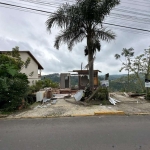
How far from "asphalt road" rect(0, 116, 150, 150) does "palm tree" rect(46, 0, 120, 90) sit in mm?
4119

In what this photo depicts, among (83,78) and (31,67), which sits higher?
(31,67)

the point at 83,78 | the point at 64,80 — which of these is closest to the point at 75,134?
the point at 83,78

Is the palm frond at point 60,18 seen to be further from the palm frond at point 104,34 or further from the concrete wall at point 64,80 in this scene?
the concrete wall at point 64,80

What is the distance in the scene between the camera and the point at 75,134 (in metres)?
3.88

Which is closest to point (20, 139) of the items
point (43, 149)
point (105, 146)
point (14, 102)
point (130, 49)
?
point (43, 149)

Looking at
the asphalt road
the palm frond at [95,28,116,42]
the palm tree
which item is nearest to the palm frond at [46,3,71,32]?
the palm tree

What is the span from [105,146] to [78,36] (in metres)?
7.06

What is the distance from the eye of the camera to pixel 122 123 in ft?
15.6

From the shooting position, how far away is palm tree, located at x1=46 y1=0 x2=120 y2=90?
7855 millimetres

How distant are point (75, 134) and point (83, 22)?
6.73 m

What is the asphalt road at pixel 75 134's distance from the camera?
321 centimetres

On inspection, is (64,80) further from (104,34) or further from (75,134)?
(75,134)

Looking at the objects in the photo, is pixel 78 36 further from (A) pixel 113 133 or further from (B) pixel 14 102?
(A) pixel 113 133

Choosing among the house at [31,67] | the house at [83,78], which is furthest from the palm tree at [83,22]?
the house at [31,67]
